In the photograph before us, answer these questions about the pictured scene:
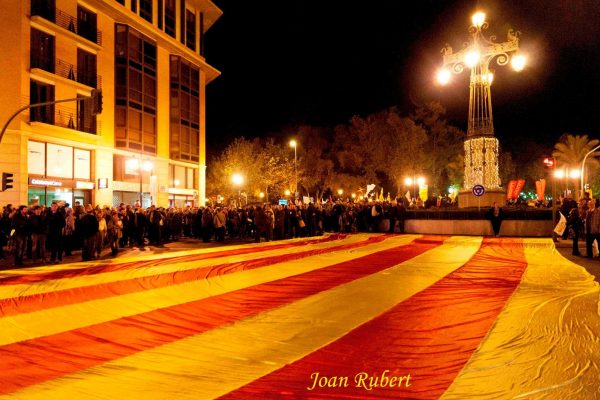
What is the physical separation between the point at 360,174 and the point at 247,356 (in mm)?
55763

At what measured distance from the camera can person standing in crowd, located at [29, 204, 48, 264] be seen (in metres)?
14.9

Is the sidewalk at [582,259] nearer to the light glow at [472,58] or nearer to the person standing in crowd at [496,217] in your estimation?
the person standing in crowd at [496,217]

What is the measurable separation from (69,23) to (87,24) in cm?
197

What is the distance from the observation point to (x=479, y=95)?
1036 inches

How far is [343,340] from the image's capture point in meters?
6.30

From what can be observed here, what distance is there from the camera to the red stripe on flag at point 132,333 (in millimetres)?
5363

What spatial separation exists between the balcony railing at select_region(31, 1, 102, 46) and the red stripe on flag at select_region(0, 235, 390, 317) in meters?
22.6

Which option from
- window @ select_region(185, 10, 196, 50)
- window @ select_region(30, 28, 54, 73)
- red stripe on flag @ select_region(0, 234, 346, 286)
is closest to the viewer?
red stripe on flag @ select_region(0, 234, 346, 286)

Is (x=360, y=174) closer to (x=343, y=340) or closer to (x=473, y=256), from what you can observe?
(x=473, y=256)

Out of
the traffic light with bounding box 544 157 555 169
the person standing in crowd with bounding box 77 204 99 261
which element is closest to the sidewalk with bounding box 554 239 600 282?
the traffic light with bounding box 544 157 555 169

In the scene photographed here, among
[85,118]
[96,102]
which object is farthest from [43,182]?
[96,102]

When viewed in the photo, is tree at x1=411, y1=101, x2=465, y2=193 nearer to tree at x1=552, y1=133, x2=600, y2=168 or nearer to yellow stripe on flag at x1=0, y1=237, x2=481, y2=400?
tree at x1=552, y1=133, x2=600, y2=168

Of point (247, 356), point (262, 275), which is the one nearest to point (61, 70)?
point (262, 275)

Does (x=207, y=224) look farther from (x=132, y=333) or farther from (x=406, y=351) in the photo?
(x=406, y=351)
